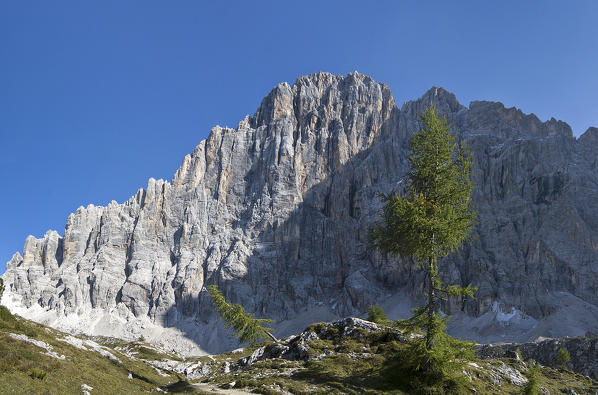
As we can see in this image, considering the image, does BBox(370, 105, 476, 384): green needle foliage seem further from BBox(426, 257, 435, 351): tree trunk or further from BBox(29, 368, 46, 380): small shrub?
BBox(29, 368, 46, 380): small shrub

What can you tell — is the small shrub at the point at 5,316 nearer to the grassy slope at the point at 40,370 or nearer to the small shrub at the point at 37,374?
the grassy slope at the point at 40,370

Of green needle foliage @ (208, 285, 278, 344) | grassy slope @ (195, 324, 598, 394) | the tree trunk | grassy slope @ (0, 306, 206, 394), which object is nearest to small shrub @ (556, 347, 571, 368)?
grassy slope @ (195, 324, 598, 394)

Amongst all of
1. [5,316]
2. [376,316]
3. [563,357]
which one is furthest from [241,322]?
[563,357]

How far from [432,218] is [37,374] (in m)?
27.5

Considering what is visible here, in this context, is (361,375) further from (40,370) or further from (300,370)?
(40,370)

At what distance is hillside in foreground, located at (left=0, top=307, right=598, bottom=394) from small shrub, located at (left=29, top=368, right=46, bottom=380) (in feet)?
0.16

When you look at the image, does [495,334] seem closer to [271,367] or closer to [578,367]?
[578,367]

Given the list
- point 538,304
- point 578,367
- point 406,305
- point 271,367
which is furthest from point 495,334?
point 271,367

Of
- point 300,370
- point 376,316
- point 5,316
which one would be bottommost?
point 376,316

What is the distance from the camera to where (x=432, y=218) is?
A: 31203 millimetres

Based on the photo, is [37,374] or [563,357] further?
[563,357]

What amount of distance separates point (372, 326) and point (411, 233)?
18.3m

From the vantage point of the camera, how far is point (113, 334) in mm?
189000

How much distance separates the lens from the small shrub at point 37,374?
22352 mm
